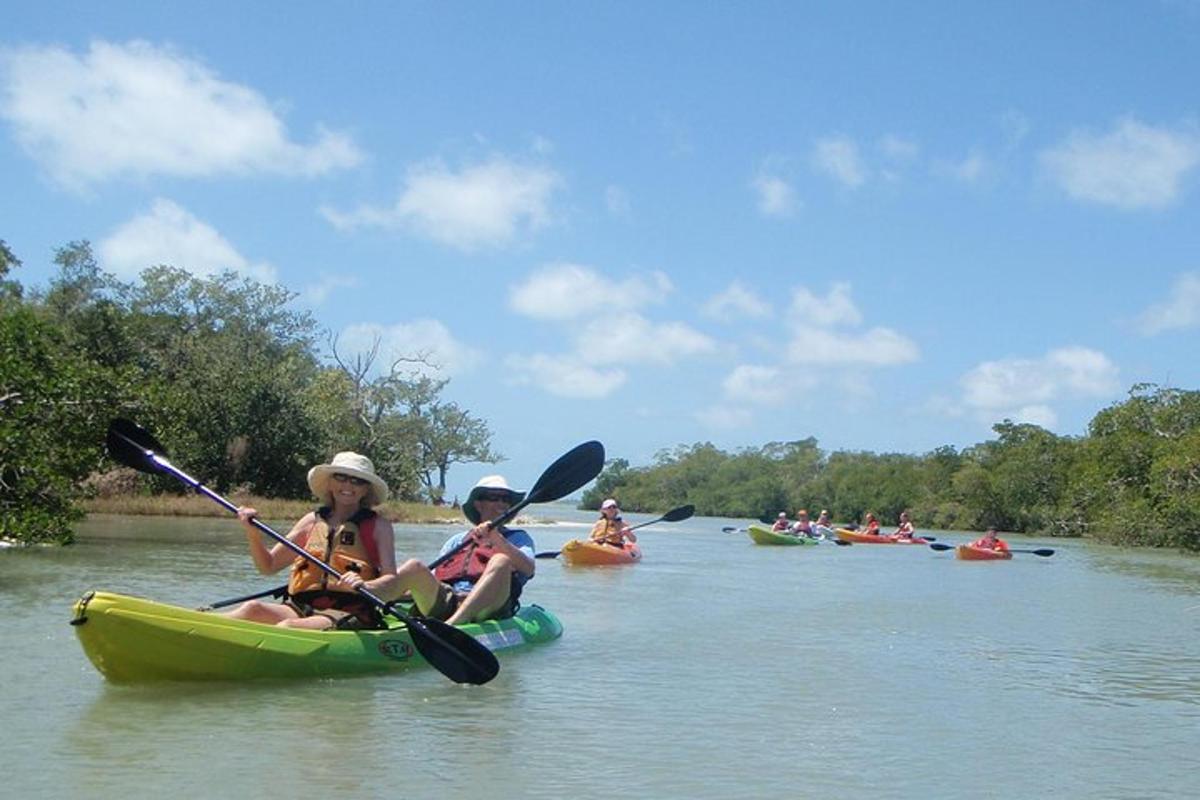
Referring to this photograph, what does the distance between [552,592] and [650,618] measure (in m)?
2.51

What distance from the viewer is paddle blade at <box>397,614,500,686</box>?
21.6 ft

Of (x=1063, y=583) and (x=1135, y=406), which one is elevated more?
(x=1135, y=406)

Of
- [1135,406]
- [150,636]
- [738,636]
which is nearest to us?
[150,636]

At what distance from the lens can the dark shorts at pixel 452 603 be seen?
7.51 m

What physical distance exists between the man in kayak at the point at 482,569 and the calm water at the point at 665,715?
399 mm

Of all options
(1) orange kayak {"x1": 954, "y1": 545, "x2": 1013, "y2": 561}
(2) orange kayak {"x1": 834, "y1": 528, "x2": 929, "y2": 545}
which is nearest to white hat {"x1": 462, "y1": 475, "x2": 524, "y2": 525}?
(1) orange kayak {"x1": 954, "y1": 545, "x2": 1013, "y2": 561}

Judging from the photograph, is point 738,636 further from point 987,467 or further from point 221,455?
point 987,467

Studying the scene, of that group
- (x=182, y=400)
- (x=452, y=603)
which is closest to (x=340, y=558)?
(x=452, y=603)

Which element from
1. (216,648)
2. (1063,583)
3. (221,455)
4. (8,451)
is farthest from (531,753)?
(221,455)

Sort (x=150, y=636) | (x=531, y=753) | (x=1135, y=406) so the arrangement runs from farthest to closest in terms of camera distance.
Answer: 1. (x=1135, y=406)
2. (x=150, y=636)
3. (x=531, y=753)

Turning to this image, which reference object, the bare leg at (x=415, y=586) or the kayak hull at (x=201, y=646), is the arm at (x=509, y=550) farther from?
the kayak hull at (x=201, y=646)

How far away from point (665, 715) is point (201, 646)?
2.26m

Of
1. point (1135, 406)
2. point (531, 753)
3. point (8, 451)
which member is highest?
point (1135, 406)

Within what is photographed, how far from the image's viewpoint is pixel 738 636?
32.0 ft
